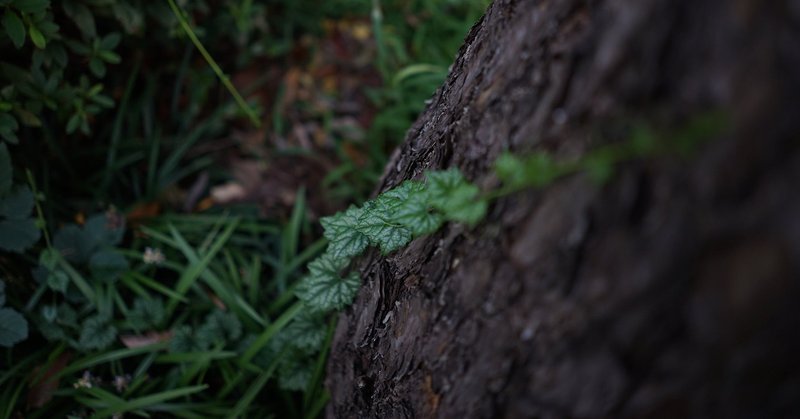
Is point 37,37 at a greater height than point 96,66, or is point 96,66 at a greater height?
point 96,66

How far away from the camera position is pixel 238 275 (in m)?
2.18

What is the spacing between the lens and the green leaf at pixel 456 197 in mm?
935

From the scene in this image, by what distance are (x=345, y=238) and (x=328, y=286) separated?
207mm

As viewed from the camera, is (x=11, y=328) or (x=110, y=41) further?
(x=110, y=41)

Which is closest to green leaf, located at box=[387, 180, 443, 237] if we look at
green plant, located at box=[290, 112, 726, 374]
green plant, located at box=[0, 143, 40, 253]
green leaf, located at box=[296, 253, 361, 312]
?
green plant, located at box=[290, 112, 726, 374]

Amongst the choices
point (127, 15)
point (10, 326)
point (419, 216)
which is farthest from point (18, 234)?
point (419, 216)

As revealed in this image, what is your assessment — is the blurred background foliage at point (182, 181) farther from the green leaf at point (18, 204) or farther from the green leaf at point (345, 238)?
the green leaf at point (345, 238)

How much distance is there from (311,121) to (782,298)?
2523mm

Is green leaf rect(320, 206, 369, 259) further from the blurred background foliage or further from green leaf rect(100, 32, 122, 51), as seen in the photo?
green leaf rect(100, 32, 122, 51)

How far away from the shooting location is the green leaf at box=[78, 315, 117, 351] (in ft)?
6.10

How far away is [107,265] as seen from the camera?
6.51 feet

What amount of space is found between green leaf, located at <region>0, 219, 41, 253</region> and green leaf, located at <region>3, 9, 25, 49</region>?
590 mm

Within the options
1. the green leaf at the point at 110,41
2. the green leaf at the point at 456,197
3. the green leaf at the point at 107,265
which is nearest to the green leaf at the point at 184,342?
the green leaf at the point at 107,265

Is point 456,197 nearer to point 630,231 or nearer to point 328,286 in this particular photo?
point 630,231
